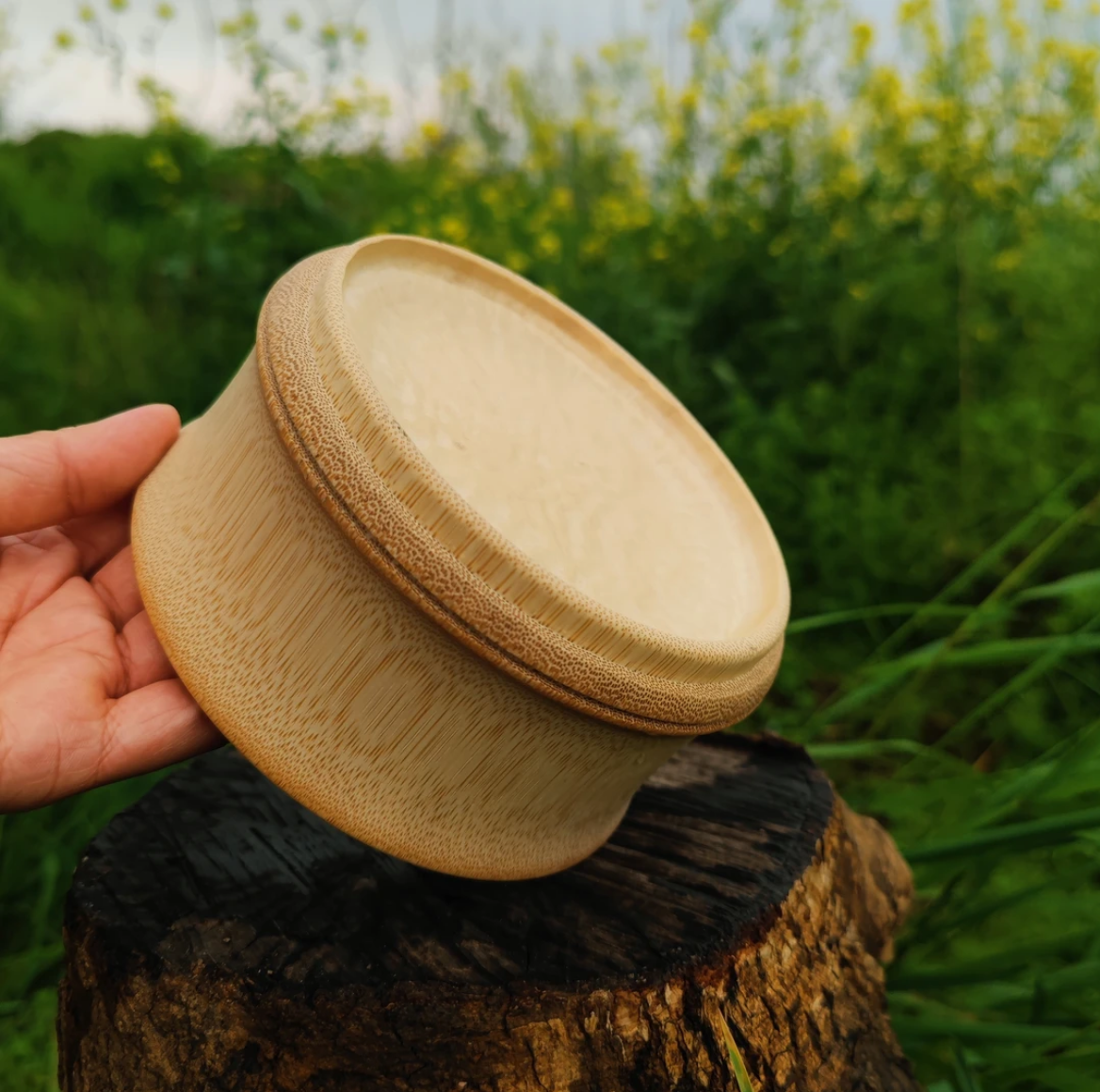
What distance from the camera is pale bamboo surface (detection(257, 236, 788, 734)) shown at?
0.92 m

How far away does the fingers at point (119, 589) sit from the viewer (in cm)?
137

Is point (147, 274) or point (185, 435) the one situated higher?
point (185, 435)

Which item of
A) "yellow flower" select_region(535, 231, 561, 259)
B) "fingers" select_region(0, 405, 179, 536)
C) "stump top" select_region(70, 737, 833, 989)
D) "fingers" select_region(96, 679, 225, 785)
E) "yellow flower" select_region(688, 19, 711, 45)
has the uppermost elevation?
"yellow flower" select_region(688, 19, 711, 45)

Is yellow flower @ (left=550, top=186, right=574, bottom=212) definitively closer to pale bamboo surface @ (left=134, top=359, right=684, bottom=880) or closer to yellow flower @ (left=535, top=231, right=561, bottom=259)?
yellow flower @ (left=535, top=231, right=561, bottom=259)

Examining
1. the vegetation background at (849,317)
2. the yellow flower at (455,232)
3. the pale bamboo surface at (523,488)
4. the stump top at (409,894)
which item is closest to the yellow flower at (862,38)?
the vegetation background at (849,317)

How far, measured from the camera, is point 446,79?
3832mm

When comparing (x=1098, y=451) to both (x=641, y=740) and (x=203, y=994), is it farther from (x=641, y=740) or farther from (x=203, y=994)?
(x=203, y=994)

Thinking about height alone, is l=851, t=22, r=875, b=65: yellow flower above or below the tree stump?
above

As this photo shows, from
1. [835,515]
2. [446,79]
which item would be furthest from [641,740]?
[446,79]

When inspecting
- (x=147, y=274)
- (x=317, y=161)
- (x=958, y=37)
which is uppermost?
(x=958, y=37)

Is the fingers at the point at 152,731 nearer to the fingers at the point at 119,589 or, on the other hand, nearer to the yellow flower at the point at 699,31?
the fingers at the point at 119,589

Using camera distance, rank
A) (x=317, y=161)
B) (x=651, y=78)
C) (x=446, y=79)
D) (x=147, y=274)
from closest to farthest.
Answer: (x=317, y=161) < (x=651, y=78) < (x=147, y=274) < (x=446, y=79)

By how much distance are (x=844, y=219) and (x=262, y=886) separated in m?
2.47

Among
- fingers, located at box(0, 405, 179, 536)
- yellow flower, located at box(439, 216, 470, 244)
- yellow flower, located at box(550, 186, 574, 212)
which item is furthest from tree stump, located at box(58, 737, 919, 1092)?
yellow flower, located at box(550, 186, 574, 212)
